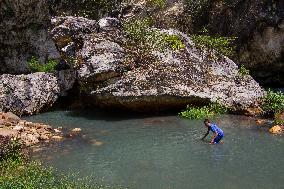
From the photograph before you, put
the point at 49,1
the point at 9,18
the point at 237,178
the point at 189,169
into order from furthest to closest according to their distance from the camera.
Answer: the point at 49,1 → the point at 9,18 → the point at 189,169 → the point at 237,178

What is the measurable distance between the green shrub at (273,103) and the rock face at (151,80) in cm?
69

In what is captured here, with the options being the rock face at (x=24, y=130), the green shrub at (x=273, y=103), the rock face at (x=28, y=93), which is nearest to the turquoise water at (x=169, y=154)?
the rock face at (x=24, y=130)

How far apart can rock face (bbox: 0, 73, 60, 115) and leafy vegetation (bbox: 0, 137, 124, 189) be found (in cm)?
868

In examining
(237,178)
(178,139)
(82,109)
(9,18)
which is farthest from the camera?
(9,18)

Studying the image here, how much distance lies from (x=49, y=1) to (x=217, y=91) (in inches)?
695

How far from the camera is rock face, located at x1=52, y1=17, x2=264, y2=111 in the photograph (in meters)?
23.2

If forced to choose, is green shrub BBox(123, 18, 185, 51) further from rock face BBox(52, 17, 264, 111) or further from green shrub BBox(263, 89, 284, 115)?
green shrub BBox(263, 89, 284, 115)

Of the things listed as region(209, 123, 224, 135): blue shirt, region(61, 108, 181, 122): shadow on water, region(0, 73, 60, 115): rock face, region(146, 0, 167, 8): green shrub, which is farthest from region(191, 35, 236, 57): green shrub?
region(209, 123, 224, 135): blue shirt

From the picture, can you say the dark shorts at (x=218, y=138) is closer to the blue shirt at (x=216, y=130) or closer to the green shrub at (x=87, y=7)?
the blue shirt at (x=216, y=130)

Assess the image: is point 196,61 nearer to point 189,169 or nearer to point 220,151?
point 220,151

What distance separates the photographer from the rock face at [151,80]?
23172mm

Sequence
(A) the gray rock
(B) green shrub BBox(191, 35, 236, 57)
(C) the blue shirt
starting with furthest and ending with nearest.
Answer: (B) green shrub BBox(191, 35, 236, 57) → (A) the gray rock → (C) the blue shirt

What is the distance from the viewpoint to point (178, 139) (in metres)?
18.8

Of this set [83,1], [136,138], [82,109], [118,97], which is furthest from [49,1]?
[136,138]
